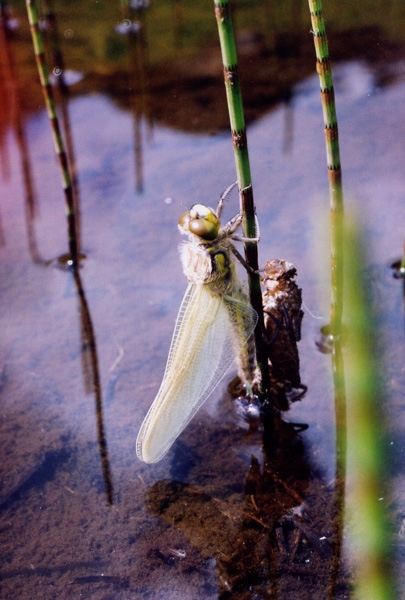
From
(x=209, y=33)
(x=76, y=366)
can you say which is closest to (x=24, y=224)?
(x=76, y=366)

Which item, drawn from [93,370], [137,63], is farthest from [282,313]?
[137,63]

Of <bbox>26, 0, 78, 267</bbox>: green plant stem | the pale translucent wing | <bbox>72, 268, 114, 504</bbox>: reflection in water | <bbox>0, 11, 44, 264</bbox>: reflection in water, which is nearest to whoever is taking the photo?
the pale translucent wing

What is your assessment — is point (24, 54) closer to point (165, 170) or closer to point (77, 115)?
point (77, 115)

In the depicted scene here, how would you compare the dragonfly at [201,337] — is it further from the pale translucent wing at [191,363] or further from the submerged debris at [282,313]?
the submerged debris at [282,313]

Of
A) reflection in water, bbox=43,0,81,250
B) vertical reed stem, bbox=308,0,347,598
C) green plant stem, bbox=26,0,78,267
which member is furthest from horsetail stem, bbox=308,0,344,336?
reflection in water, bbox=43,0,81,250

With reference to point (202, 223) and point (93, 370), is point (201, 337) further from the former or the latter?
point (93, 370)

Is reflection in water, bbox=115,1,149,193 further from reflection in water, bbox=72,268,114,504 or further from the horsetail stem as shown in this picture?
the horsetail stem
